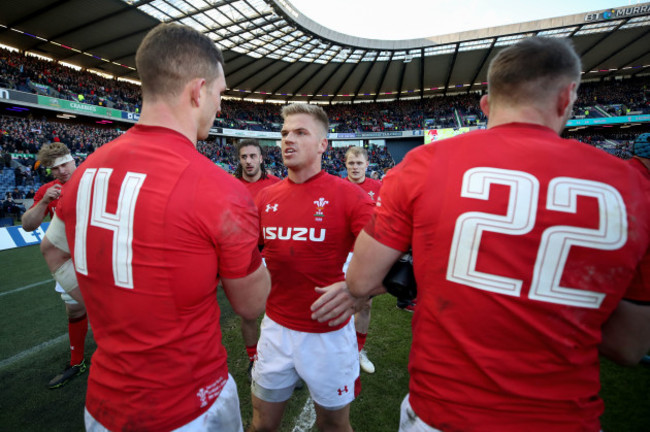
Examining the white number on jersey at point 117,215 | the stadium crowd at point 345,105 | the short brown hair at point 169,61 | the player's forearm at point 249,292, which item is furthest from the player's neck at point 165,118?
the stadium crowd at point 345,105

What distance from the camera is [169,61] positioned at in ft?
4.08

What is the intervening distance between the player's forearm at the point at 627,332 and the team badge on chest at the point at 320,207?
1.60m

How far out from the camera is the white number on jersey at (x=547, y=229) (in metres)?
0.92

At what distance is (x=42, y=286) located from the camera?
5945 millimetres

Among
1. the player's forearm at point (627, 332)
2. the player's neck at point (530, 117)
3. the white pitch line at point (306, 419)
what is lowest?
the white pitch line at point (306, 419)

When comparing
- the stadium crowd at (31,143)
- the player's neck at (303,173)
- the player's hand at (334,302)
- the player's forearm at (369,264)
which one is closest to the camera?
the player's forearm at (369,264)

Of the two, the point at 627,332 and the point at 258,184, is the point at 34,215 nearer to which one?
the point at 258,184

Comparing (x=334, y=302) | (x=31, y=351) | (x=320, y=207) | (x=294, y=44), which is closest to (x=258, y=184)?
(x=320, y=207)

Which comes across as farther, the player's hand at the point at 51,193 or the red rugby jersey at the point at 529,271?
the player's hand at the point at 51,193

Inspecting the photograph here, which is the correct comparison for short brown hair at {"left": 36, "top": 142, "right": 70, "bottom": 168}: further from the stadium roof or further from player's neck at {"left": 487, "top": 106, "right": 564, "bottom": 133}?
the stadium roof

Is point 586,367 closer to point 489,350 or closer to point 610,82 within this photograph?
point 489,350

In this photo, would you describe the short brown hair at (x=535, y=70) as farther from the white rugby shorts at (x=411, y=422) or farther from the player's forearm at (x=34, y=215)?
the player's forearm at (x=34, y=215)

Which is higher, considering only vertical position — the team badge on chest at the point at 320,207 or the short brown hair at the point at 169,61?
the short brown hair at the point at 169,61

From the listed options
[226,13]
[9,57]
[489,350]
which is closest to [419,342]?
[489,350]
